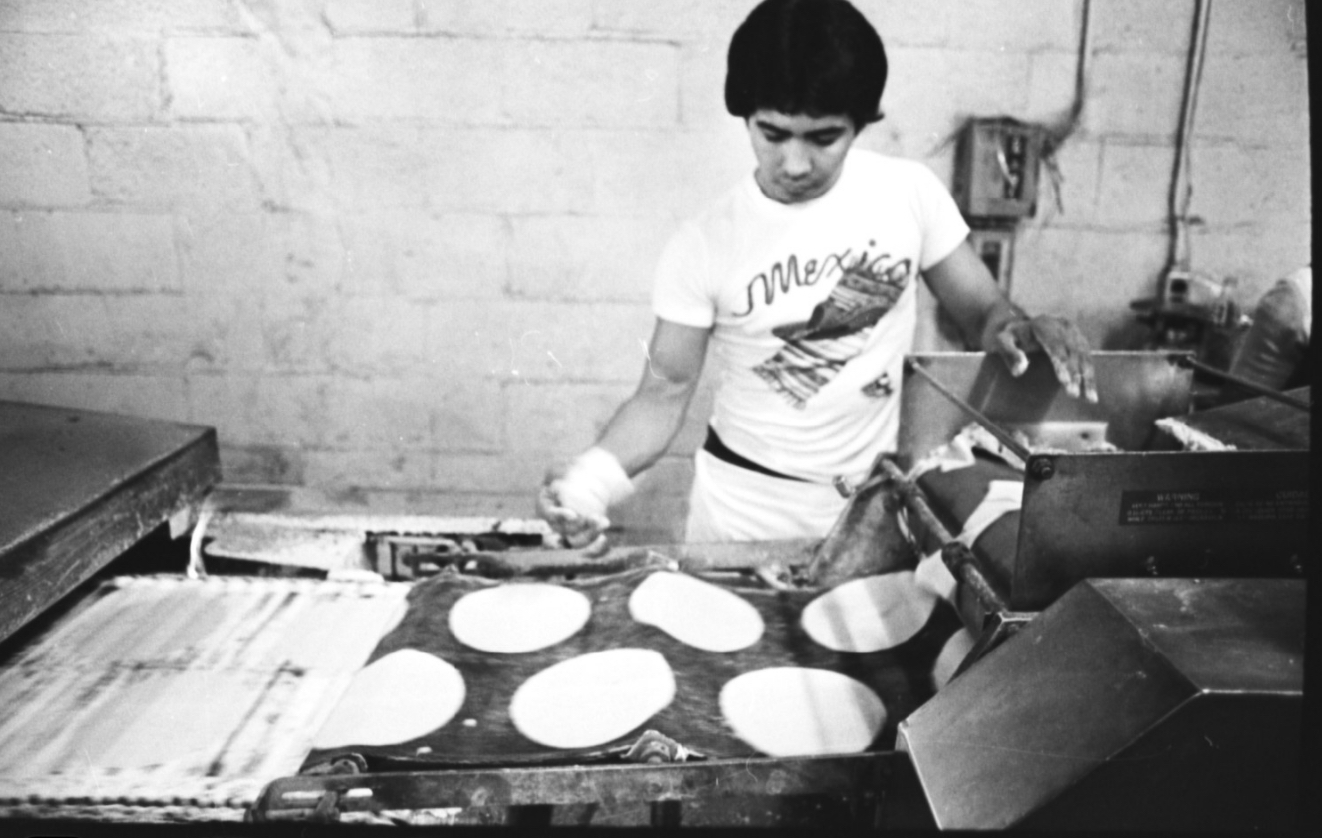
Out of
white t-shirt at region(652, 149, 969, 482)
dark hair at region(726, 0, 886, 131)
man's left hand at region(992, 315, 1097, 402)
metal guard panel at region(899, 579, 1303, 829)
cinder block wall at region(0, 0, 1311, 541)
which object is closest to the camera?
metal guard panel at region(899, 579, 1303, 829)

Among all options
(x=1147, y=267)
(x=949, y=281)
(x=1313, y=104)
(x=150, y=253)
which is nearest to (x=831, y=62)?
(x=949, y=281)

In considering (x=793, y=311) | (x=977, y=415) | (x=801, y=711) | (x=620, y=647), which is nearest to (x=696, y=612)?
(x=620, y=647)

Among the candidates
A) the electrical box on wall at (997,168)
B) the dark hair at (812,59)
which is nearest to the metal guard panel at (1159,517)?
the dark hair at (812,59)

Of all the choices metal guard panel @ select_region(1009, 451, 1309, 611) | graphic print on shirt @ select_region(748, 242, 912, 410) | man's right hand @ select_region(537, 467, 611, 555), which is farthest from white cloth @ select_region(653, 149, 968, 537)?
metal guard panel @ select_region(1009, 451, 1309, 611)

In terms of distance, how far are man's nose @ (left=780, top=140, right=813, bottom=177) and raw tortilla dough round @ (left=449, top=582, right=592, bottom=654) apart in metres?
0.88

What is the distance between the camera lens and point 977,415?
3.57 ft

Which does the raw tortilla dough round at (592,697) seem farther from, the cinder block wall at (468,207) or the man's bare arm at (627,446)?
the cinder block wall at (468,207)

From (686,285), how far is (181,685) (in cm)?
111

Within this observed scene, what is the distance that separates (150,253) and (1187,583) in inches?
70.0

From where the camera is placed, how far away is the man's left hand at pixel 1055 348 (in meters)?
1.23

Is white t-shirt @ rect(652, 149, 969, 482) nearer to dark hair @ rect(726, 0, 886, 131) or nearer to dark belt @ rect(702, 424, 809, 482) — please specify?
dark belt @ rect(702, 424, 809, 482)

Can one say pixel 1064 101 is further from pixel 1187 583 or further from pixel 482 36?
pixel 1187 583

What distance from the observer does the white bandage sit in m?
1.49

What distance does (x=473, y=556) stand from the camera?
4.60 feet
